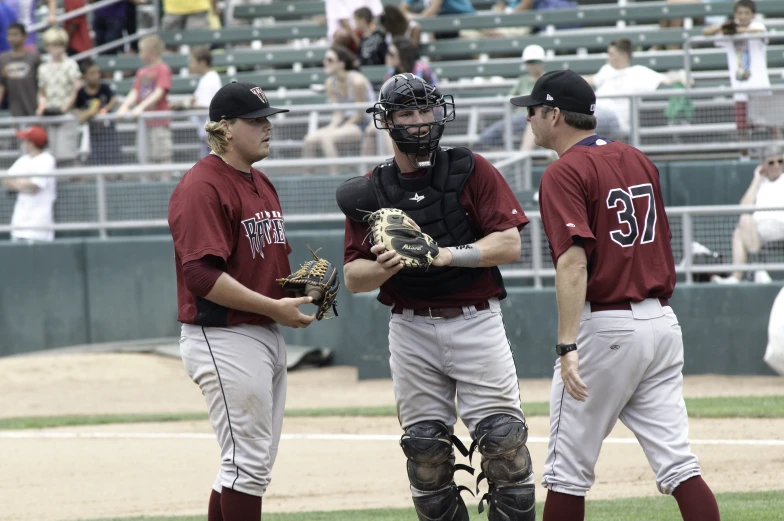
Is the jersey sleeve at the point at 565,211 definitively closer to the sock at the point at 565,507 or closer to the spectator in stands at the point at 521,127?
the sock at the point at 565,507

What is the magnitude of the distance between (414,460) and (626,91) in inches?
357

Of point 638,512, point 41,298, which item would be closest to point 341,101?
point 41,298

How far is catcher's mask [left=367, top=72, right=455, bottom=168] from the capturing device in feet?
16.2

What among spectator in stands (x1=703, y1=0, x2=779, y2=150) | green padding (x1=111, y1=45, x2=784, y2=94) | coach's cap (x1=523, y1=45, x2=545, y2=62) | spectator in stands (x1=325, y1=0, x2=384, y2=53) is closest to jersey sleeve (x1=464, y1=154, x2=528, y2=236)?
coach's cap (x1=523, y1=45, x2=545, y2=62)

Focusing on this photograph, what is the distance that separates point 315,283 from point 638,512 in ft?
8.17

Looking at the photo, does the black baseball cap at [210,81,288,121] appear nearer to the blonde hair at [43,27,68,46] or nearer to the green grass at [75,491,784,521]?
the green grass at [75,491,784,521]

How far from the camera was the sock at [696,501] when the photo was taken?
4.55 meters

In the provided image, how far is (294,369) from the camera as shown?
1266cm

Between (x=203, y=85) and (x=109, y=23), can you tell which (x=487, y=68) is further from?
(x=109, y=23)

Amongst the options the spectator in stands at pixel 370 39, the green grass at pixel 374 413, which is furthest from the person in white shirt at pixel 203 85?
the green grass at pixel 374 413

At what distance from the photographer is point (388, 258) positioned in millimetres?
4703

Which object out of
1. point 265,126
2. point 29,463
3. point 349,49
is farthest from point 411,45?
point 265,126

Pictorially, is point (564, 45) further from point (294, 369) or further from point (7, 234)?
point (7, 234)

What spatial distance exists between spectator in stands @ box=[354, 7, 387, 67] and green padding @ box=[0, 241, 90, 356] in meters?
4.73
